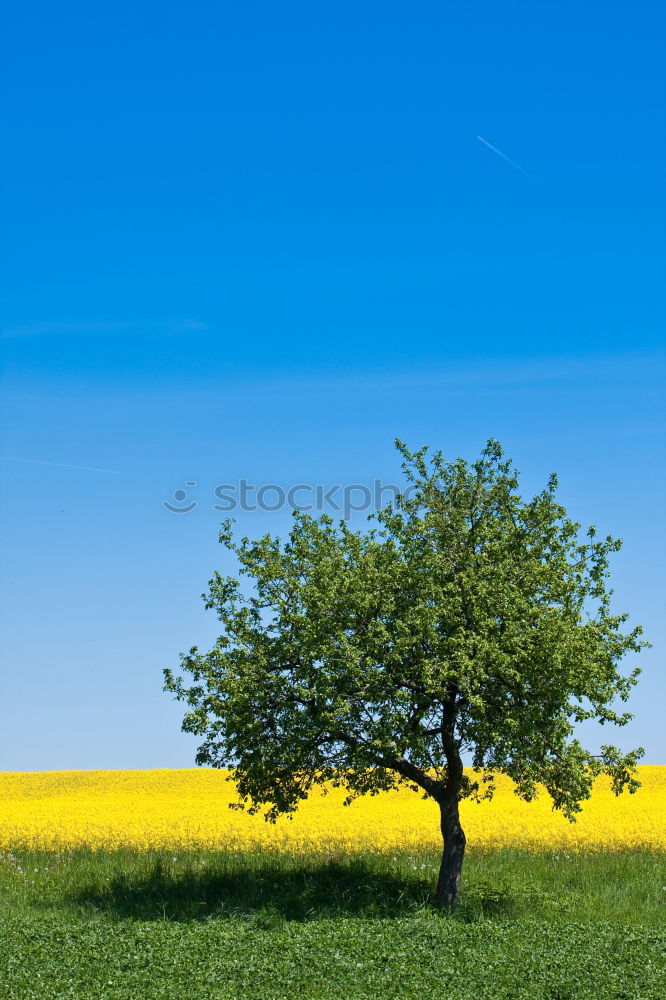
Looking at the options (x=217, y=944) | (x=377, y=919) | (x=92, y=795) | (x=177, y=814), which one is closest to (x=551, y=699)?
(x=377, y=919)

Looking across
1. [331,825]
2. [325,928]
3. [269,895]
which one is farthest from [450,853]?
[331,825]

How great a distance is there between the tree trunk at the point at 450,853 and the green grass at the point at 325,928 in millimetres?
433

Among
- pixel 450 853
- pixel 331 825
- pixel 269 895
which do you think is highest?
pixel 450 853

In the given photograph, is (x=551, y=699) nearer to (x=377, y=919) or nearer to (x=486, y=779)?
(x=486, y=779)

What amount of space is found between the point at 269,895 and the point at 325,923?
3.26m

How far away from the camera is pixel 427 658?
2286 centimetres

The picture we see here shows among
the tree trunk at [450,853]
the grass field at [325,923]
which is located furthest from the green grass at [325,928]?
the tree trunk at [450,853]

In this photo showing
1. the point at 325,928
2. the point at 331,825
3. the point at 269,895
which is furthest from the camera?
the point at 331,825

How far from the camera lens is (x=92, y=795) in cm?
5519

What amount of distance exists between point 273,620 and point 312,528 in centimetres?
271

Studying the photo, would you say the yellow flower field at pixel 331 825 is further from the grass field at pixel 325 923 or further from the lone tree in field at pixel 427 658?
the lone tree in field at pixel 427 658

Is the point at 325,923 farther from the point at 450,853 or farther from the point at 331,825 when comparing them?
the point at 331,825

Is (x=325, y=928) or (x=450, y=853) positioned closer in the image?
(x=325, y=928)

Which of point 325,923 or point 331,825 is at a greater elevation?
point 331,825
